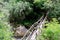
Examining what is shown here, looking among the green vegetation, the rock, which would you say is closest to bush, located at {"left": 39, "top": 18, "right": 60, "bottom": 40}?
the rock

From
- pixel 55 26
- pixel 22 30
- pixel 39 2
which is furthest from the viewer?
pixel 39 2

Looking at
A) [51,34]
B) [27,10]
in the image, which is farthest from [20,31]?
[51,34]

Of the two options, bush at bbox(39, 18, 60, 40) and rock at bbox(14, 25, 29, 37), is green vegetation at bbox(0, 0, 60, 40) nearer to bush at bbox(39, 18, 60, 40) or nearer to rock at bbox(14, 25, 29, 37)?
rock at bbox(14, 25, 29, 37)

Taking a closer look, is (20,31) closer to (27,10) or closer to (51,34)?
(27,10)

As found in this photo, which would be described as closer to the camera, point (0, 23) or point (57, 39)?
point (57, 39)

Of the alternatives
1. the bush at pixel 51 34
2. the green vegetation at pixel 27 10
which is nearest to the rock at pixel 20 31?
the green vegetation at pixel 27 10

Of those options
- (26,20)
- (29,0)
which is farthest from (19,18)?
(29,0)

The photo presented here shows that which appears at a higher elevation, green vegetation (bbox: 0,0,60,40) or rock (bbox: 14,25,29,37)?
green vegetation (bbox: 0,0,60,40)

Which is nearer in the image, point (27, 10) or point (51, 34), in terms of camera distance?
point (51, 34)

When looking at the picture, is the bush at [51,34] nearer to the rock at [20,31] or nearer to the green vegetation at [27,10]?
the rock at [20,31]

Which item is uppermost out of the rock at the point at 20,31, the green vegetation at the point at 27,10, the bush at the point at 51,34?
the green vegetation at the point at 27,10

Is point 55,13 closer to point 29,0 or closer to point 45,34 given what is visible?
point 29,0
